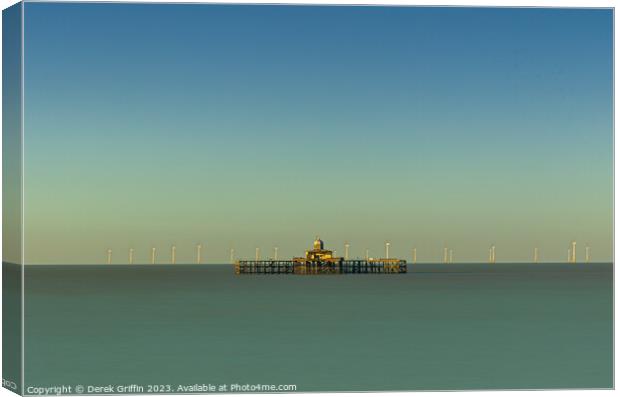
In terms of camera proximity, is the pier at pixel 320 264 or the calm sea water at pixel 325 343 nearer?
the calm sea water at pixel 325 343

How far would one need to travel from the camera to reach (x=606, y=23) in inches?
982

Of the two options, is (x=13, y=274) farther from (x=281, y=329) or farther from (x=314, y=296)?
(x=314, y=296)

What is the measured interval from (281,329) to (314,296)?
116 feet

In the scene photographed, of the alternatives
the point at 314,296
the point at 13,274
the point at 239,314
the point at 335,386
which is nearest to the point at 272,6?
the point at 13,274

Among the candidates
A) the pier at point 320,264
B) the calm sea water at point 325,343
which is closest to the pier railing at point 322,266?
the pier at point 320,264

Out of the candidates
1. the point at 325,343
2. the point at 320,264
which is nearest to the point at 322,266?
the point at 320,264

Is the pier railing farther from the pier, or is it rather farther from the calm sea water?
the calm sea water

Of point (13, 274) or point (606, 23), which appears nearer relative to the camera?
point (13, 274)

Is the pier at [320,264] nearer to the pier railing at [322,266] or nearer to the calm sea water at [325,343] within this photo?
the pier railing at [322,266]

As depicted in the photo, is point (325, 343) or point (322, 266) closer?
point (325, 343)

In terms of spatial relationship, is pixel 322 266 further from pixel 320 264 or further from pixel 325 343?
pixel 325 343

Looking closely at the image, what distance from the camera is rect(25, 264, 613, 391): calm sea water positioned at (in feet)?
101

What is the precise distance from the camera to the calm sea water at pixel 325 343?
3086 cm

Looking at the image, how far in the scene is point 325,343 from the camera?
42375mm
